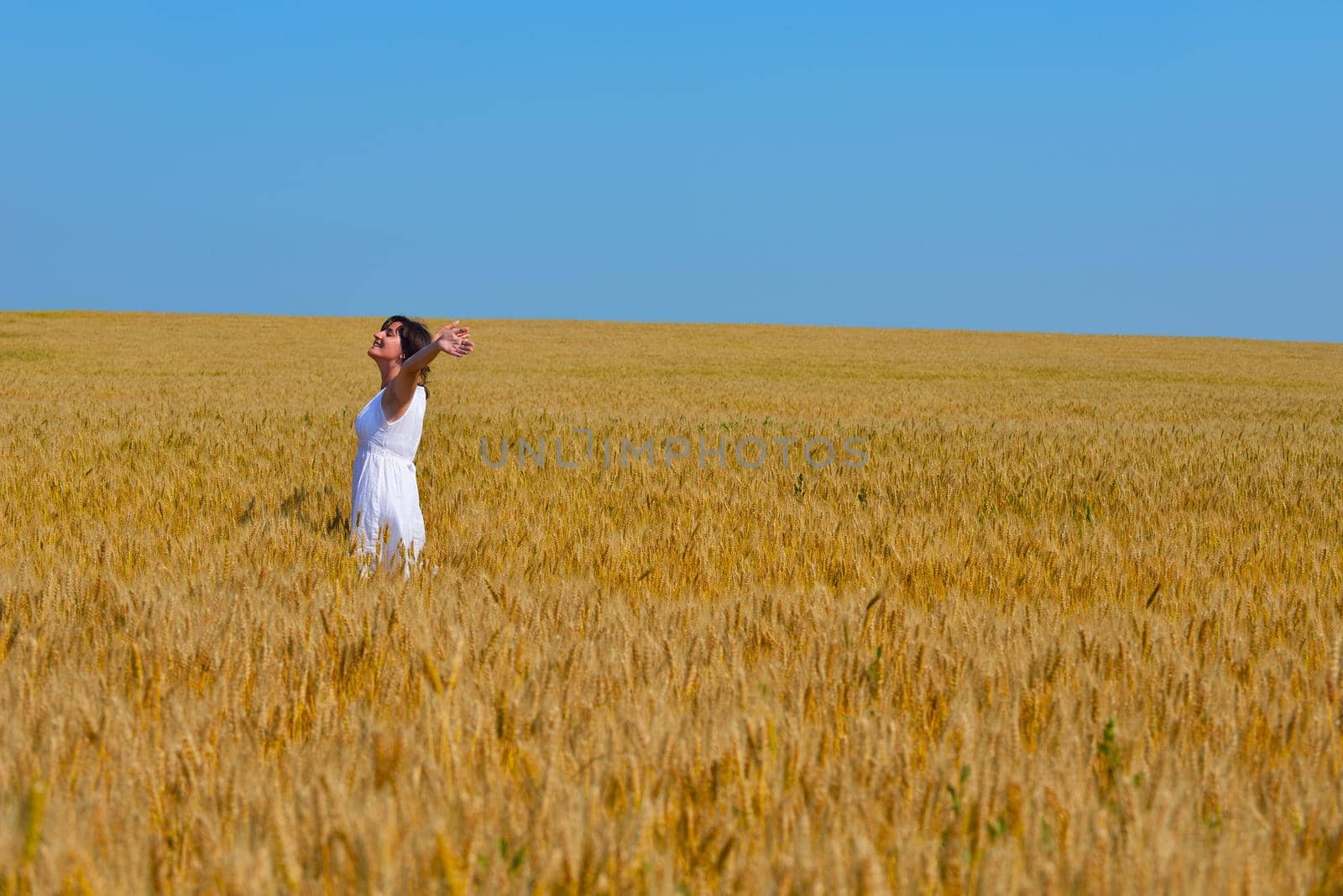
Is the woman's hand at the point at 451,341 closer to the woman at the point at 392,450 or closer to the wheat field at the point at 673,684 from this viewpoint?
the woman at the point at 392,450

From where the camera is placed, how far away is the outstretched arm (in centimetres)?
420

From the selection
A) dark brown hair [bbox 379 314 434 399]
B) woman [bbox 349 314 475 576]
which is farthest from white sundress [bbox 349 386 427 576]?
dark brown hair [bbox 379 314 434 399]

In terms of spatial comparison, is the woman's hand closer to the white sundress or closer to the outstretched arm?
the outstretched arm

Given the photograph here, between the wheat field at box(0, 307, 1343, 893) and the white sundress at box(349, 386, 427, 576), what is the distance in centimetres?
24

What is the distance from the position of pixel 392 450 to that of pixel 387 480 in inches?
7.2

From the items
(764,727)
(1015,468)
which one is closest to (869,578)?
(764,727)

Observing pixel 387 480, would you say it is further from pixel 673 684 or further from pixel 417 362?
pixel 673 684

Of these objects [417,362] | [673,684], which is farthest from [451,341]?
[673,684]

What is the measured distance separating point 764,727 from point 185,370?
2558 centimetres

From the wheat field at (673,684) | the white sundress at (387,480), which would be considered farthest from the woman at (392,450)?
the wheat field at (673,684)

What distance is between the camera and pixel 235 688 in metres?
2.40

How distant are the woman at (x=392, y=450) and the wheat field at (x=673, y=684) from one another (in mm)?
246

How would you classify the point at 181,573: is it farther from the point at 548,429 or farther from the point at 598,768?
the point at 548,429

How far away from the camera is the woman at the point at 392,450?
15.6ft
